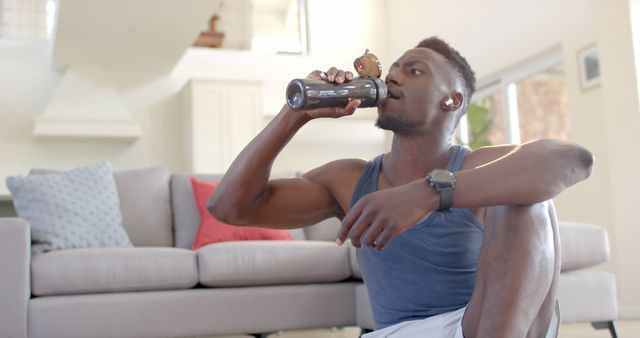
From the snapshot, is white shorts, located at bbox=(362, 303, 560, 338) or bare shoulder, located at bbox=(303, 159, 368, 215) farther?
bare shoulder, located at bbox=(303, 159, 368, 215)

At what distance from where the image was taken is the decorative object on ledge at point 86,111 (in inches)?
260

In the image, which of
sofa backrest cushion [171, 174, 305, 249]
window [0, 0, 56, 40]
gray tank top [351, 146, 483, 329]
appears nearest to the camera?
gray tank top [351, 146, 483, 329]

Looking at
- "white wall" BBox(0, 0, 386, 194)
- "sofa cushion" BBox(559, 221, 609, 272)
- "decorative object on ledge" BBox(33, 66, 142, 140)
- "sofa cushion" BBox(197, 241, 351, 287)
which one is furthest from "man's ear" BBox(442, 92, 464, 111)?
"white wall" BBox(0, 0, 386, 194)

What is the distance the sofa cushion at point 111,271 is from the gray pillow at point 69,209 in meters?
0.22

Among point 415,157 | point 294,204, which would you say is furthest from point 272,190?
point 415,157

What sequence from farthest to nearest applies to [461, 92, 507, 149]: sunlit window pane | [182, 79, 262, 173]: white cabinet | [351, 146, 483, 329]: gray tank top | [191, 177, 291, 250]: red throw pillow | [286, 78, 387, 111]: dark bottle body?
[182, 79, 262, 173]: white cabinet < [461, 92, 507, 149]: sunlit window pane < [191, 177, 291, 250]: red throw pillow < [351, 146, 483, 329]: gray tank top < [286, 78, 387, 111]: dark bottle body

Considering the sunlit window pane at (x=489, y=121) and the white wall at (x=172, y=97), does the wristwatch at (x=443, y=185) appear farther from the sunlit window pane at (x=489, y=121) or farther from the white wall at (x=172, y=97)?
the white wall at (x=172, y=97)

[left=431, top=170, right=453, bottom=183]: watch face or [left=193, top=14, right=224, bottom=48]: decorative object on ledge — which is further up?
[left=193, top=14, right=224, bottom=48]: decorative object on ledge

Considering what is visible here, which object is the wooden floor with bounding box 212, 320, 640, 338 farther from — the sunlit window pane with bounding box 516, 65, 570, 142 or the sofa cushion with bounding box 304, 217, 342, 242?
the sunlit window pane with bounding box 516, 65, 570, 142

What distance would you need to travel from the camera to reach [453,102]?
5.08 ft

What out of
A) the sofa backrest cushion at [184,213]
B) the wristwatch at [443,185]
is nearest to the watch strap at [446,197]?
the wristwatch at [443,185]

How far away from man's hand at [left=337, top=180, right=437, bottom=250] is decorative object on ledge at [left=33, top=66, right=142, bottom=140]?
19.5 feet

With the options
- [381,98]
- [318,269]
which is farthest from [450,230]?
[318,269]

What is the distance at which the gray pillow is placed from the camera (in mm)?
2889
